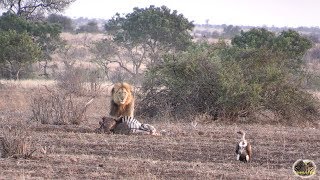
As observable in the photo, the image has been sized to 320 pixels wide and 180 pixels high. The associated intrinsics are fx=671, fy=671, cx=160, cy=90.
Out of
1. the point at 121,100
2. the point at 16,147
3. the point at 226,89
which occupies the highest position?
the point at 121,100

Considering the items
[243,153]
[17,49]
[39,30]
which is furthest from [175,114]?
[39,30]

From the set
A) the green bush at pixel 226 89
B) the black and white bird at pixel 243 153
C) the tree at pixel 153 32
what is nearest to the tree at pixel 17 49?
the tree at pixel 153 32

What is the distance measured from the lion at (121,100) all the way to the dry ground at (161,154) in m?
0.69

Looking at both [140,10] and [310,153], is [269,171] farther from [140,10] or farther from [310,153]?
[140,10]

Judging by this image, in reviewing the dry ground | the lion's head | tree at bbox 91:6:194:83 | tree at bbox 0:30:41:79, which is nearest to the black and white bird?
the dry ground

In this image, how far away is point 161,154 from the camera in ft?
34.4

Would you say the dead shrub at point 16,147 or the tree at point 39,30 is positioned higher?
the tree at point 39,30

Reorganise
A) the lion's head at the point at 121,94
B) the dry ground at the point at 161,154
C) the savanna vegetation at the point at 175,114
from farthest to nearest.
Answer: the lion's head at the point at 121,94
the savanna vegetation at the point at 175,114
the dry ground at the point at 161,154

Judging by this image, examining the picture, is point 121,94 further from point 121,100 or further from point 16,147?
point 16,147

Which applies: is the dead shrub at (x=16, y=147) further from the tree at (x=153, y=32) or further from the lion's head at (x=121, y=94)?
the tree at (x=153, y=32)

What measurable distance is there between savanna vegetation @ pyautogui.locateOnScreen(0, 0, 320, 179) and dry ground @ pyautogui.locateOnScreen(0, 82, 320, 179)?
17mm

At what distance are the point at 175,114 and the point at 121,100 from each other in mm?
4520

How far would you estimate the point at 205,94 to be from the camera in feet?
57.0

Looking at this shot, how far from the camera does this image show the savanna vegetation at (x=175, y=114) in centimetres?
943
